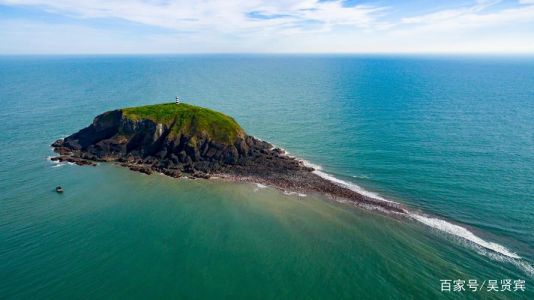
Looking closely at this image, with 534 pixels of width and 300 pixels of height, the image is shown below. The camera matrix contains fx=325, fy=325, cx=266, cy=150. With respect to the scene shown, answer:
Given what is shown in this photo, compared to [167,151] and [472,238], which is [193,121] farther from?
[472,238]

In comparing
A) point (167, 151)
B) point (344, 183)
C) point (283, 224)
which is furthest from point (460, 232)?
point (167, 151)

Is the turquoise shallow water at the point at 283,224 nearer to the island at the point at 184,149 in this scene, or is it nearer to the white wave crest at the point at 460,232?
the white wave crest at the point at 460,232

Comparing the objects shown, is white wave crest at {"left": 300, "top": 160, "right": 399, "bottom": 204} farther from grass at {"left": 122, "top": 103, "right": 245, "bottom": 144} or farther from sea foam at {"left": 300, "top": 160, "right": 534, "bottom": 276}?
grass at {"left": 122, "top": 103, "right": 245, "bottom": 144}

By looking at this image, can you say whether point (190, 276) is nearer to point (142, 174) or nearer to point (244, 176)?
point (244, 176)

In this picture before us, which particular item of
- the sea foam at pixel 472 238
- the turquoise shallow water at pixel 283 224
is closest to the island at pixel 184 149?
the turquoise shallow water at pixel 283 224

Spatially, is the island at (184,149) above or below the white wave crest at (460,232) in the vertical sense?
above

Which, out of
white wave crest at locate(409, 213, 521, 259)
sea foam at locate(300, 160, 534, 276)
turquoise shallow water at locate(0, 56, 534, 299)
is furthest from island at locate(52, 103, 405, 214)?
white wave crest at locate(409, 213, 521, 259)

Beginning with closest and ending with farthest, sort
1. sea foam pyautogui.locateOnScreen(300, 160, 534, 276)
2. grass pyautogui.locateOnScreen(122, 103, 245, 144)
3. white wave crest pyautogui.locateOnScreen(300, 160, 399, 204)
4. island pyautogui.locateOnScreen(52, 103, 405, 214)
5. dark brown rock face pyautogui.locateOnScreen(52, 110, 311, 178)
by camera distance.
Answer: sea foam pyautogui.locateOnScreen(300, 160, 534, 276), white wave crest pyautogui.locateOnScreen(300, 160, 399, 204), island pyautogui.locateOnScreen(52, 103, 405, 214), dark brown rock face pyautogui.locateOnScreen(52, 110, 311, 178), grass pyautogui.locateOnScreen(122, 103, 245, 144)
